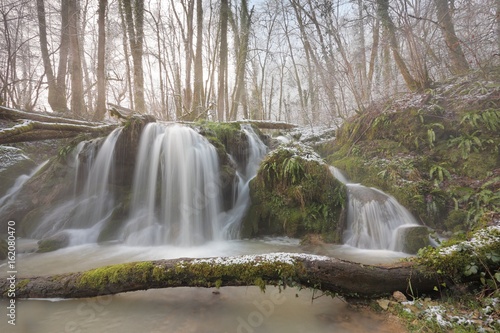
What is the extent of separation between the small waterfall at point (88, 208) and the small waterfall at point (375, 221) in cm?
668

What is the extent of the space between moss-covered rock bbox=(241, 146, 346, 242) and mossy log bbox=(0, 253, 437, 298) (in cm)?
364

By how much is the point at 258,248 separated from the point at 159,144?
457 centimetres

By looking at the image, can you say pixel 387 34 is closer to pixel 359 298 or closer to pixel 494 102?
pixel 494 102

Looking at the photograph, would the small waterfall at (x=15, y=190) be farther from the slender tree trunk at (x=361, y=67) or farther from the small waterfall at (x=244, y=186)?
the slender tree trunk at (x=361, y=67)

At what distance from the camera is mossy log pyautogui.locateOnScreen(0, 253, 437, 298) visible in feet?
8.84

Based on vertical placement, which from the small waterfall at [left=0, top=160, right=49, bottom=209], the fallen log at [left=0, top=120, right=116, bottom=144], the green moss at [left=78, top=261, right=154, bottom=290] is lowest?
the green moss at [left=78, top=261, right=154, bottom=290]

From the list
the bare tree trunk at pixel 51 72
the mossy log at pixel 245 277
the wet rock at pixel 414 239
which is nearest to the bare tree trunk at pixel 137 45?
the bare tree trunk at pixel 51 72

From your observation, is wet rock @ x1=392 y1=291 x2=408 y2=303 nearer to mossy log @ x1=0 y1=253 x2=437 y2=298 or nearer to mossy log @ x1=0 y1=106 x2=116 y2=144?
mossy log @ x1=0 y1=253 x2=437 y2=298

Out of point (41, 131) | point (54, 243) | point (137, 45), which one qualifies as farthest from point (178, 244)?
point (137, 45)

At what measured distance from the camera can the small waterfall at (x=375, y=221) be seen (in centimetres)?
581

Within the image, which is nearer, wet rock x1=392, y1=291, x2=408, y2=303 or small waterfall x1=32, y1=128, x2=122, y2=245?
wet rock x1=392, y1=291, x2=408, y2=303

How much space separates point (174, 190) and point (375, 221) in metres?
5.58

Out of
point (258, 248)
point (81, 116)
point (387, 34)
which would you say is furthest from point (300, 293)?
point (81, 116)

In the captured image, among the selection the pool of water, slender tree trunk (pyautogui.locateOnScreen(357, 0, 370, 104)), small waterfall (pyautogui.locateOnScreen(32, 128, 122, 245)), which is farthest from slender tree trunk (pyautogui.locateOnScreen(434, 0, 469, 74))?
small waterfall (pyautogui.locateOnScreen(32, 128, 122, 245))
